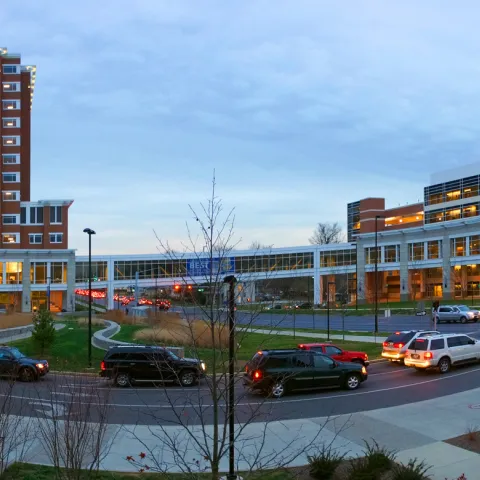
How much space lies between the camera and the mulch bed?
12237 millimetres

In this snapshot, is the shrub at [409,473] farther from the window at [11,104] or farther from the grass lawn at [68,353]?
the window at [11,104]

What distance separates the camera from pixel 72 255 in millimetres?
85500

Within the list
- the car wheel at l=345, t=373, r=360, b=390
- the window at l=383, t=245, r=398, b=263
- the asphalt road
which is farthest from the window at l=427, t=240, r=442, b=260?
the car wheel at l=345, t=373, r=360, b=390

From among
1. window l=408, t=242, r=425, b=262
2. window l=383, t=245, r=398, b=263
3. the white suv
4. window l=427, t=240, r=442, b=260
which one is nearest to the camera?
the white suv

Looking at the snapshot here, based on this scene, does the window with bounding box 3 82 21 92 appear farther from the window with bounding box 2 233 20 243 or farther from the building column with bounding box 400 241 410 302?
the building column with bounding box 400 241 410 302

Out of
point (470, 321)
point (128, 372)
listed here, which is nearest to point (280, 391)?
point (128, 372)

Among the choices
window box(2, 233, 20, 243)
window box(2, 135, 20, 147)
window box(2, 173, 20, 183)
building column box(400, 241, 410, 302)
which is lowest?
building column box(400, 241, 410, 302)

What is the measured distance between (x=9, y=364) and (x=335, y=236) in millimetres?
138638

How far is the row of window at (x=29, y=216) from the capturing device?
8612 centimetres

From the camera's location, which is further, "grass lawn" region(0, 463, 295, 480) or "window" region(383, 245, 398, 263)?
"window" region(383, 245, 398, 263)

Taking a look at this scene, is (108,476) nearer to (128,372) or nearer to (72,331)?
(128,372)

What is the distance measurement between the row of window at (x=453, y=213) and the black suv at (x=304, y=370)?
87729mm

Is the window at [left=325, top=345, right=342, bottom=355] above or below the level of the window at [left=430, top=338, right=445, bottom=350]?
below

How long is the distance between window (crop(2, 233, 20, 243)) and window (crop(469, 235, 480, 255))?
2587 inches
